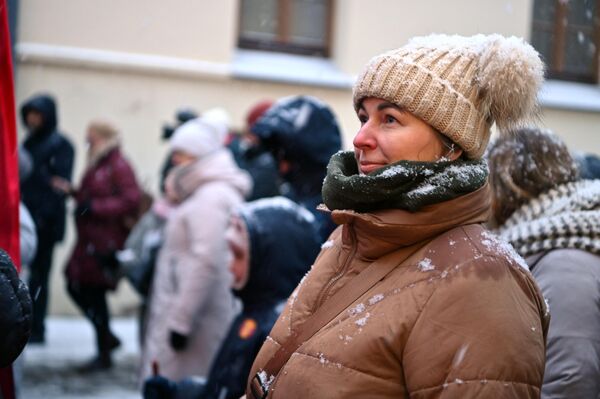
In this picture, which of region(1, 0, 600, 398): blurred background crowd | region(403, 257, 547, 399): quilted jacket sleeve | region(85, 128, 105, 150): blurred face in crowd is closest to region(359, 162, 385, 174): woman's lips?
region(403, 257, 547, 399): quilted jacket sleeve

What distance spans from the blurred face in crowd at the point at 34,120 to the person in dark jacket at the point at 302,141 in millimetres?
3907

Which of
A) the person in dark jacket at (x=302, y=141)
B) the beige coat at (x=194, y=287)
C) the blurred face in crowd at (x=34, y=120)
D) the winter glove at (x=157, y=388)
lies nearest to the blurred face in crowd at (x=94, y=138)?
the blurred face in crowd at (x=34, y=120)

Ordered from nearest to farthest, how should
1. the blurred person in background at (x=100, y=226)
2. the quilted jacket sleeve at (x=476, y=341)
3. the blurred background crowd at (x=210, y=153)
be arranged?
the quilted jacket sleeve at (x=476, y=341) < the blurred background crowd at (x=210, y=153) < the blurred person in background at (x=100, y=226)

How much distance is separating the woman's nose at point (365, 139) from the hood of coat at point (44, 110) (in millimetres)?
6149

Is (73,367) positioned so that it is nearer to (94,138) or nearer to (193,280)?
(94,138)

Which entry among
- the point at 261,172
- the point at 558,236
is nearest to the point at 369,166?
the point at 558,236

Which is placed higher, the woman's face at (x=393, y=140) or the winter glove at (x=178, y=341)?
the woman's face at (x=393, y=140)

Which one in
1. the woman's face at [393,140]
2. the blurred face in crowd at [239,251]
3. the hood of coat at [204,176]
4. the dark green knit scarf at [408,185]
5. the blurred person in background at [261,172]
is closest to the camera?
the dark green knit scarf at [408,185]

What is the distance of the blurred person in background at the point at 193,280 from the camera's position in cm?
481

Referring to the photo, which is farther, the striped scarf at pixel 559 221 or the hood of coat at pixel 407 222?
the striped scarf at pixel 559 221

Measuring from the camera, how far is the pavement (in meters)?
6.58

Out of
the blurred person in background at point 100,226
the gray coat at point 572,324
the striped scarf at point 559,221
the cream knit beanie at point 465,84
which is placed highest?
the cream knit beanie at point 465,84

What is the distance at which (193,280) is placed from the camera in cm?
482

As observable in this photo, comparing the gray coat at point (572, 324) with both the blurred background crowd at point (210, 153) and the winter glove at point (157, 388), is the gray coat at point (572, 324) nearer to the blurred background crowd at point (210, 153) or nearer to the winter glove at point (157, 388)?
the blurred background crowd at point (210, 153)
